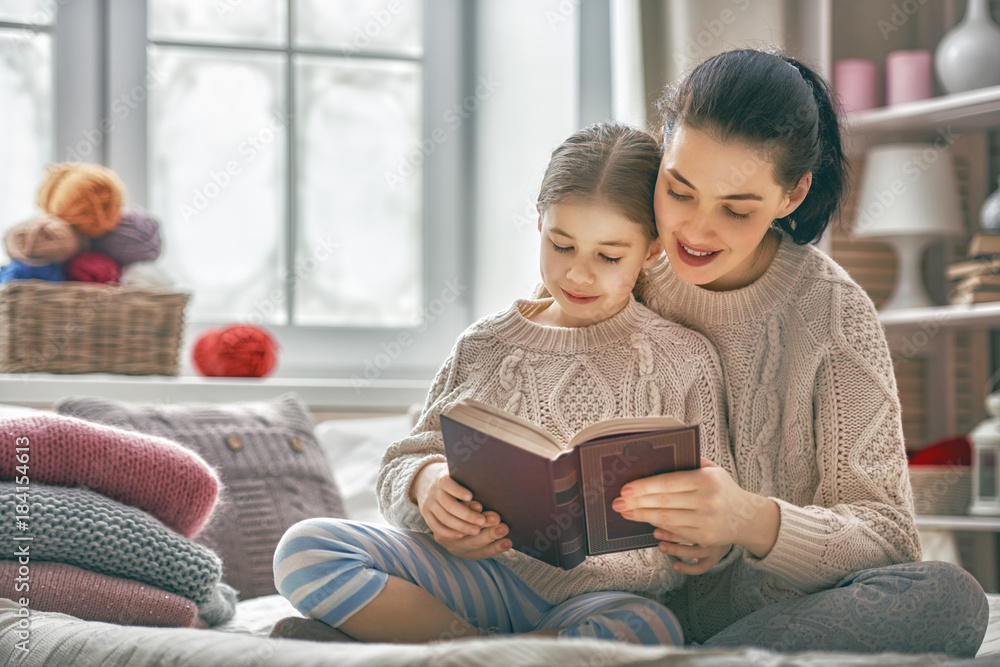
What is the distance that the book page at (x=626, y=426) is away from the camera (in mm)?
878

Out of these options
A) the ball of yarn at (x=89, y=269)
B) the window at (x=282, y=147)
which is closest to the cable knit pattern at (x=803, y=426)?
the ball of yarn at (x=89, y=269)

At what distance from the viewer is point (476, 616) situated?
1.06 metres

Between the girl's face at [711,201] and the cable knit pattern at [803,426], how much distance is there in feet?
0.37

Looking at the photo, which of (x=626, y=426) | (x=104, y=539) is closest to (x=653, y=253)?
(x=626, y=426)

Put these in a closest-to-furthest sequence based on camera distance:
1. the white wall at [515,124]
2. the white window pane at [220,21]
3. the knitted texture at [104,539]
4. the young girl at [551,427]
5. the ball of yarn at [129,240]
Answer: the young girl at [551,427] < the knitted texture at [104,539] < the ball of yarn at [129,240] < the white wall at [515,124] < the white window pane at [220,21]

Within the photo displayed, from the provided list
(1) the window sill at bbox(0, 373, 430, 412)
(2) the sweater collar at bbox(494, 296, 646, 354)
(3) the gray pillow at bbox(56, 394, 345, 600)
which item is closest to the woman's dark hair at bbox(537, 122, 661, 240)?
(2) the sweater collar at bbox(494, 296, 646, 354)

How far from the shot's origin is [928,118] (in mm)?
2219

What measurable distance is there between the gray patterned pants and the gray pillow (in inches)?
30.4

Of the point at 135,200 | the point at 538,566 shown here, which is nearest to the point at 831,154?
the point at 538,566

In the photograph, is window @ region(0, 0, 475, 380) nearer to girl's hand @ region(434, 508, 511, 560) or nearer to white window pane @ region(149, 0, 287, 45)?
white window pane @ region(149, 0, 287, 45)

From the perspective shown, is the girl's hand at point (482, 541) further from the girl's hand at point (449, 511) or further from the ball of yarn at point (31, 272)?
the ball of yarn at point (31, 272)

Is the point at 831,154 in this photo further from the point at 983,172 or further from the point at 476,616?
the point at 983,172

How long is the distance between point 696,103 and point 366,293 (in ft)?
5.16

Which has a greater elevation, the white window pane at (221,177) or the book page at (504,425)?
the white window pane at (221,177)
